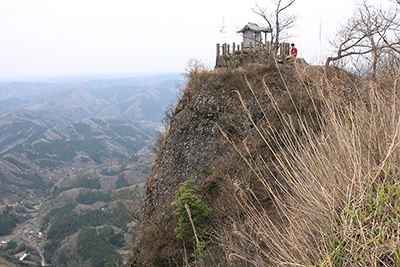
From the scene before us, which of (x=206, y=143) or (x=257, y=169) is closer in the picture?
(x=257, y=169)

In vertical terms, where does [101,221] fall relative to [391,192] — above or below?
below

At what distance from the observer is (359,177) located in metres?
1.47

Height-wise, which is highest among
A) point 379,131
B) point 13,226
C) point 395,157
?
point 379,131

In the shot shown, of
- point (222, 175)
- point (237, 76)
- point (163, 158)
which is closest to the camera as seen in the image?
point (222, 175)

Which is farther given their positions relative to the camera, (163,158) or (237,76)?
(163,158)

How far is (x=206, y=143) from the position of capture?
1372 centimetres

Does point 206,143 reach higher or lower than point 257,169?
lower

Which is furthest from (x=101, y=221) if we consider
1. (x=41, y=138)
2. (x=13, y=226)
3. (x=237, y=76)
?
(x=41, y=138)

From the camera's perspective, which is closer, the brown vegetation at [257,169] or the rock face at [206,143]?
the brown vegetation at [257,169]

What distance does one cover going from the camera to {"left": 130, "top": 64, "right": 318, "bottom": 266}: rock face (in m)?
11.5

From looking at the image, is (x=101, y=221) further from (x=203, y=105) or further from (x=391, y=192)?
(x=391, y=192)

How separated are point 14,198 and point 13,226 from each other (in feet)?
90.7

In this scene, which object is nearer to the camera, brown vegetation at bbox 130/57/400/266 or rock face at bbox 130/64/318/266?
brown vegetation at bbox 130/57/400/266

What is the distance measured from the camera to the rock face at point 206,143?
37.8 ft
